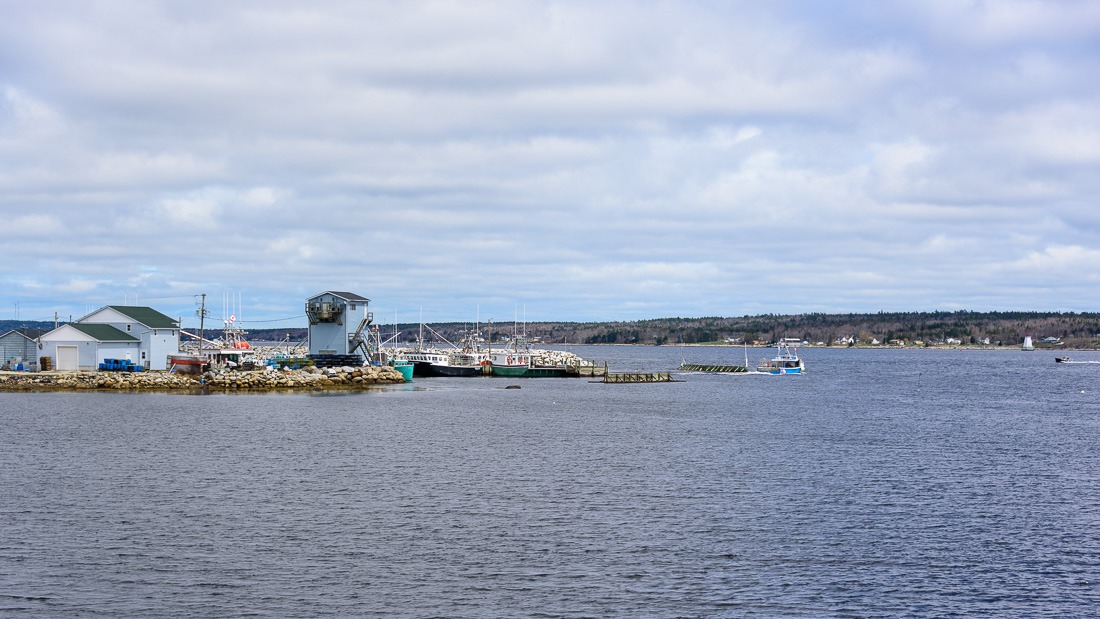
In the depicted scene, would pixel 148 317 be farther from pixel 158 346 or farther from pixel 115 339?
pixel 115 339

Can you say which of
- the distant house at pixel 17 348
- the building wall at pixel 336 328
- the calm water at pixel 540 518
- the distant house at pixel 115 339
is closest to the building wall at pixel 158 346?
the distant house at pixel 115 339

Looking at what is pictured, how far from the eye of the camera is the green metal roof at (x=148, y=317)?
11679 centimetres

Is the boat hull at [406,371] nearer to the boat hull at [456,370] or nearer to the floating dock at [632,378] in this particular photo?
the boat hull at [456,370]

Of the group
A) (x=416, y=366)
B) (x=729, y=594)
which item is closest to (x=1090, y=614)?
(x=729, y=594)

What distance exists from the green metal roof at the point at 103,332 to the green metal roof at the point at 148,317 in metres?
2.36

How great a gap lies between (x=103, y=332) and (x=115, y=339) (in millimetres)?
1604

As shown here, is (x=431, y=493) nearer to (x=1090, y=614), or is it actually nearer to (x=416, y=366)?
(x=1090, y=614)

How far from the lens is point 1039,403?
10175 cm

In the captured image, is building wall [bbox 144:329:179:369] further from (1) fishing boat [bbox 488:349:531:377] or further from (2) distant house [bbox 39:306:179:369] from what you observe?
(1) fishing boat [bbox 488:349:531:377]

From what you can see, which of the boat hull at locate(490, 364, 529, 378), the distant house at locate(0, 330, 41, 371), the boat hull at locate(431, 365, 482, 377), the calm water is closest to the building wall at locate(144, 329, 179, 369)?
the distant house at locate(0, 330, 41, 371)

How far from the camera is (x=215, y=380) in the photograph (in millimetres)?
108750

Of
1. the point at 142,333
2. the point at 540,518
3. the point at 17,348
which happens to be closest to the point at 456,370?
the point at 142,333

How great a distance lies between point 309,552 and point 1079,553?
79.8 ft

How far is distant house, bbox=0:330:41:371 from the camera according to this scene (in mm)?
114938
